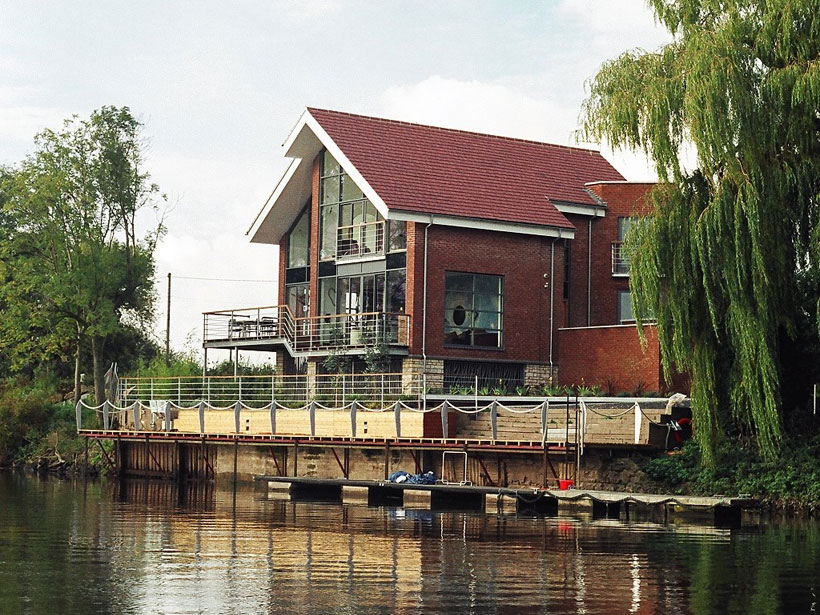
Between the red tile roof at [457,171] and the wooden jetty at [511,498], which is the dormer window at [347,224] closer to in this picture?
the red tile roof at [457,171]

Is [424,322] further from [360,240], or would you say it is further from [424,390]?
[360,240]

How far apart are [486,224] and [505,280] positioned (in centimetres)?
207

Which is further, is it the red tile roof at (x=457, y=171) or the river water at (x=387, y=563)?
the red tile roof at (x=457, y=171)

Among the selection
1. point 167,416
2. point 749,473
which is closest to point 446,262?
point 167,416

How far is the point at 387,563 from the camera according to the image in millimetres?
23266

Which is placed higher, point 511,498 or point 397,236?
point 397,236

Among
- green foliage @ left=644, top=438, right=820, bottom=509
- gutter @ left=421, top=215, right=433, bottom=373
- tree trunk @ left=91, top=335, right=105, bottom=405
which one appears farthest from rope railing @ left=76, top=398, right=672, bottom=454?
tree trunk @ left=91, top=335, right=105, bottom=405

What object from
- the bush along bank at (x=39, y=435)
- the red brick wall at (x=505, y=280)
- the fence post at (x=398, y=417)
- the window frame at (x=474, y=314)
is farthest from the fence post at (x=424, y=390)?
the bush along bank at (x=39, y=435)

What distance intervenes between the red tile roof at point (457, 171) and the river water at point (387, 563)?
14.8 m

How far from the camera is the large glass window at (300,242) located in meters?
53.4

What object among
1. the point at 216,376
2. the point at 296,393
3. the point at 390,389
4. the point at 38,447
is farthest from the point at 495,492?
the point at 38,447

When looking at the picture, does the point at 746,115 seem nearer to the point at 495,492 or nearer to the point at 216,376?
the point at 495,492

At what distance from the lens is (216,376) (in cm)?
5216

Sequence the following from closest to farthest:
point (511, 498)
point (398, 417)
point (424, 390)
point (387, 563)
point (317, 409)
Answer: point (387, 563)
point (511, 498)
point (398, 417)
point (317, 409)
point (424, 390)
